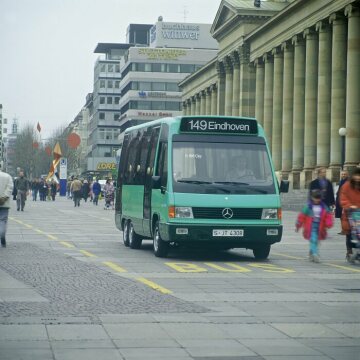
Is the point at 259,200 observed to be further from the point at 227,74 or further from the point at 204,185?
the point at 227,74

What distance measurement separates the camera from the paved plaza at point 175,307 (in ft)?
31.0

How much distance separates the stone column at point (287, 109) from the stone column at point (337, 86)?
12344 millimetres

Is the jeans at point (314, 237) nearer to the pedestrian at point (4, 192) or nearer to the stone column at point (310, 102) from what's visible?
the pedestrian at point (4, 192)

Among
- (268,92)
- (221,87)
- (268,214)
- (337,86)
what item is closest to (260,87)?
(268,92)

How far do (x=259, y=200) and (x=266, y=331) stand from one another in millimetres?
10177

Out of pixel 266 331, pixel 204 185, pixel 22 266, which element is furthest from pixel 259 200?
pixel 266 331

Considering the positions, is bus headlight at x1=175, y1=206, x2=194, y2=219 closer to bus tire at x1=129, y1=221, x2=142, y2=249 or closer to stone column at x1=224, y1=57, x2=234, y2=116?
bus tire at x1=129, y1=221, x2=142, y2=249

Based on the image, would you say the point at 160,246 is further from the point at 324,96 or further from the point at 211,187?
the point at 324,96

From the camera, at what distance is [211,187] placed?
20625 millimetres

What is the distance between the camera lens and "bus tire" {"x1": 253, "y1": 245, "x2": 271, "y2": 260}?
69.9 feet

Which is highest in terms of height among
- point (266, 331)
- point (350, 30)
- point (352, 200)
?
point (350, 30)

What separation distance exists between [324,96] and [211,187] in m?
50.0

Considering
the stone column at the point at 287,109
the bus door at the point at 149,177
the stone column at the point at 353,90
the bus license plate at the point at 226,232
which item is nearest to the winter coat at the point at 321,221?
the bus license plate at the point at 226,232

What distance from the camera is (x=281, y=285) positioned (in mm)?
15547
